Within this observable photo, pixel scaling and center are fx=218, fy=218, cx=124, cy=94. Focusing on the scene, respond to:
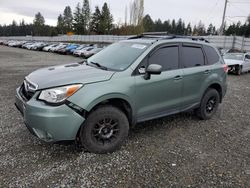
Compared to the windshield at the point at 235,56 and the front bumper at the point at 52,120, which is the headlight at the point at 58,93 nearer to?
the front bumper at the point at 52,120

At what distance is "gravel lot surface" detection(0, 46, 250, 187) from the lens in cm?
275

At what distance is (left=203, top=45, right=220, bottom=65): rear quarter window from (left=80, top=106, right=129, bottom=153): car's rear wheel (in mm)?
2503

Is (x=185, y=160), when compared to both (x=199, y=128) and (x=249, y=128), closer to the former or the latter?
(x=199, y=128)

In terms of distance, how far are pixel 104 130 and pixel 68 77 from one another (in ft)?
3.10

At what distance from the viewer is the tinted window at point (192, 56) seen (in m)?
4.24

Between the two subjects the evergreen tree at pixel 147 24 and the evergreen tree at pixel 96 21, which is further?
the evergreen tree at pixel 96 21

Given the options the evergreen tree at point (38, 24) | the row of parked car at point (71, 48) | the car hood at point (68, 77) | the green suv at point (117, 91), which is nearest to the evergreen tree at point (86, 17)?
the evergreen tree at point (38, 24)

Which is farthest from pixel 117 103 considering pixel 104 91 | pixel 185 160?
pixel 185 160

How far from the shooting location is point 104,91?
3088mm

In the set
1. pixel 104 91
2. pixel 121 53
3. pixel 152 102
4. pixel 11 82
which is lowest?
pixel 11 82

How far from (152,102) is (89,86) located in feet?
3.99

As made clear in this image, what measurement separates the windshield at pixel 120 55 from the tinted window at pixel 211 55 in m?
1.69

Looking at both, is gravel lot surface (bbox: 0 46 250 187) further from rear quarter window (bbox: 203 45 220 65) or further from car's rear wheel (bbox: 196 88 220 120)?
rear quarter window (bbox: 203 45 220 65)

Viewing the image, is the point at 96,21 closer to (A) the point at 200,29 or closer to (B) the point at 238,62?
(A) the point at 200,29
